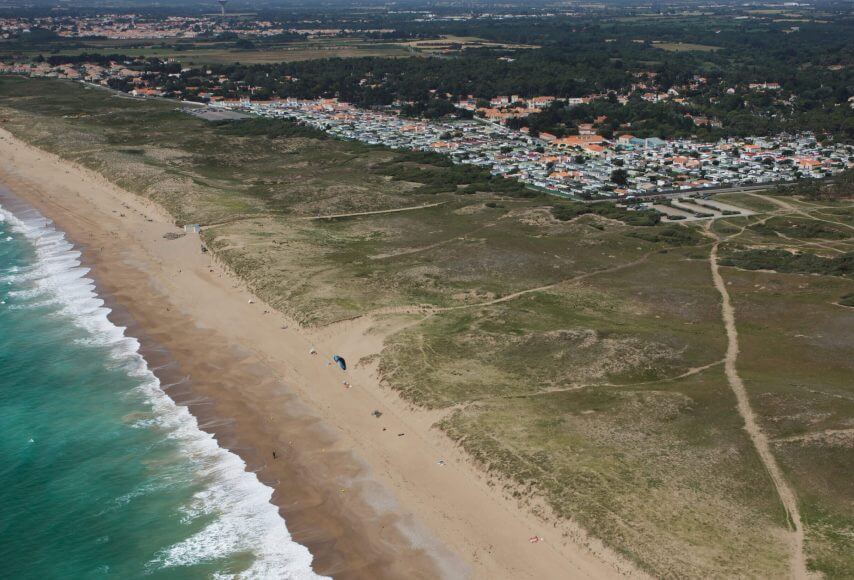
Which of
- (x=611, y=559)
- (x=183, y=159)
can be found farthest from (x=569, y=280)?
(x=183, y=159)

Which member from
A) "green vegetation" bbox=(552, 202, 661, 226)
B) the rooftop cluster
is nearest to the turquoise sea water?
"green vegetation" bbox=(552, 202, 661, 226)

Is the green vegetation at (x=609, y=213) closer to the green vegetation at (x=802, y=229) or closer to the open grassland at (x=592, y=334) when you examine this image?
the open grassland at (x=592, y=334)

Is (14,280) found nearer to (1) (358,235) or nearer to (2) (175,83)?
(1) (358,235)

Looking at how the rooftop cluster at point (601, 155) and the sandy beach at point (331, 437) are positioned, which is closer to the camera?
the sandy beach at point (331, 437)

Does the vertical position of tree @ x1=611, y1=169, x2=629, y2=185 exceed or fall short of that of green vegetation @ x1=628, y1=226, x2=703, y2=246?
it exceeds it

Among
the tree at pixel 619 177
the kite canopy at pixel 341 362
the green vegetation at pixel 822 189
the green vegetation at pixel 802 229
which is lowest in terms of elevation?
the green vegetation at pixel 802 229

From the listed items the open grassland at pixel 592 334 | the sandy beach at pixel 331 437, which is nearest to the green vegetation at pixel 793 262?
the open grassland at pixel 592 334

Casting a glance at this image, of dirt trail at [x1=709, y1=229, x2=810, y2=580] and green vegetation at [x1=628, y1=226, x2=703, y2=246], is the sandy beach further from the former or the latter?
green vegetation at [x1=628, y1=226, x2=703, y2=246]
